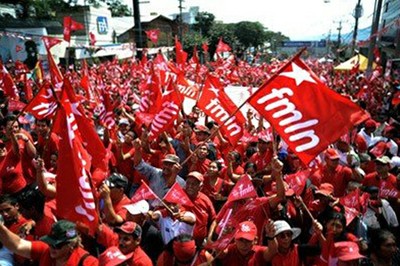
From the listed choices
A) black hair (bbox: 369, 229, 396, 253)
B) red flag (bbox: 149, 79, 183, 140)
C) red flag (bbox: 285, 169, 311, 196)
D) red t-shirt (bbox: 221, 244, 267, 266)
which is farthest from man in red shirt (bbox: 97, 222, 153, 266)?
red flag (bbox: 149, 79, 183, 140)

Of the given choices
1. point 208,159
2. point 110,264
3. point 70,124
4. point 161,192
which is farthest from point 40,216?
point 208,159

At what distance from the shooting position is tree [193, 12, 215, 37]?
64.6 metres

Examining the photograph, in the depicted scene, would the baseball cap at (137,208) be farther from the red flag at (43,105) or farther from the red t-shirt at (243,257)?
the red flag at (43,105)

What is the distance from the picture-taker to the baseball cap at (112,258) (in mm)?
2994

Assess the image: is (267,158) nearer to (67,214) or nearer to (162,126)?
(162,126)

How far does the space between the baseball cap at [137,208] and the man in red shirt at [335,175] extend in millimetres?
2350

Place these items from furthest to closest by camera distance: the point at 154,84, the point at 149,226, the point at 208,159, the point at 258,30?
the point at 258,30 < the point at 154,84 < the point at 208,159 < the point at 149,226

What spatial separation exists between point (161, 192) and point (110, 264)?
6.10 ft

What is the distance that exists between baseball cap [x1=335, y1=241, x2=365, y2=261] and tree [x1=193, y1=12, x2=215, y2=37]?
63.0 meters

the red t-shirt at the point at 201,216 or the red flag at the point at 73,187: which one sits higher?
the red flag at the point at 73,187

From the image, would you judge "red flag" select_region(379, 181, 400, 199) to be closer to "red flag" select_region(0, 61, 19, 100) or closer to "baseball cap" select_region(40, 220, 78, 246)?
"baseball cap" select_region(40, 220, 78, 246)

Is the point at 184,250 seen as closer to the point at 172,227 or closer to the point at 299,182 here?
the point at 172,227

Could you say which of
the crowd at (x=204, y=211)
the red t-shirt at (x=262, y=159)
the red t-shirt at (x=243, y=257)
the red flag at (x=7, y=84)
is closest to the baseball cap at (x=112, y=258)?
the crowd at (x=204, y=211)

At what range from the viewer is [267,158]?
235 inches
